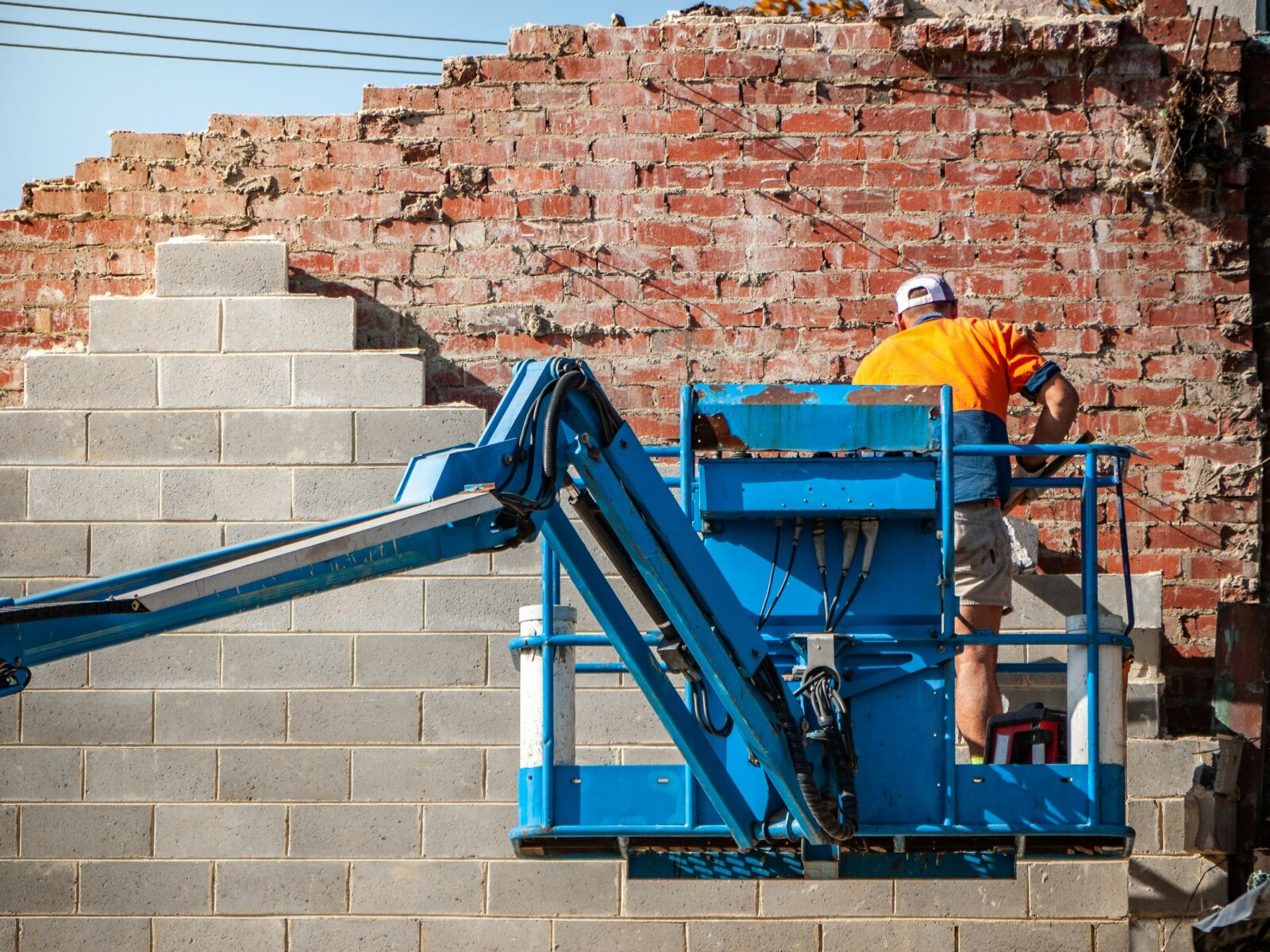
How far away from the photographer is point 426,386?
7.32 m

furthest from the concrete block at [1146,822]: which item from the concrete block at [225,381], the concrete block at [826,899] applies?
the concrete block at [225,381]

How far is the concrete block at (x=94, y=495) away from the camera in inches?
269

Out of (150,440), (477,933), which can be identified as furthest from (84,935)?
(150,440)

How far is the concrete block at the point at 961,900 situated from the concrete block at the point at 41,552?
4.16m

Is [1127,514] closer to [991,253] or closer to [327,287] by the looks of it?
[991,253]

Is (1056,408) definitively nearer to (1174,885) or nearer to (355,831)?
(1174,885)

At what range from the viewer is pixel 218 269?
277 inches

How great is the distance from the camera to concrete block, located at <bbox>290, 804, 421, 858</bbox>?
6.66 m

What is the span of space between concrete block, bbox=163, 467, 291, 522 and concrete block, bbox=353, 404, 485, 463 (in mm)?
424

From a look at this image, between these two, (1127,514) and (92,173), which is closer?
(1127,514)

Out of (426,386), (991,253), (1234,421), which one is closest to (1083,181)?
(991,253)

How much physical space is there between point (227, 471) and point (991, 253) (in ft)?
12.9

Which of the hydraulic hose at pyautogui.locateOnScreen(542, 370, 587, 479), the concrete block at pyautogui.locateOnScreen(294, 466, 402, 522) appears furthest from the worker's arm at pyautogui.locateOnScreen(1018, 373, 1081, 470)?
the concrete block at pyautogui.locateOnScreen(294, 466, 402, 522)

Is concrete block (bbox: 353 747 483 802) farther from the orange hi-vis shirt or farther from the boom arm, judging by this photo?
the orange hi-vis shirt
